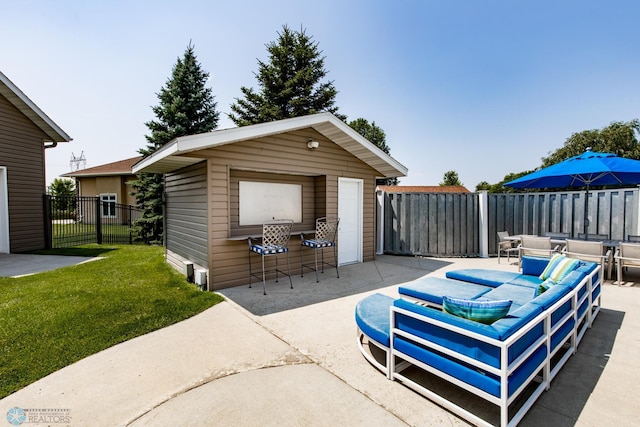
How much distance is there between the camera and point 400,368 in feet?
8.22

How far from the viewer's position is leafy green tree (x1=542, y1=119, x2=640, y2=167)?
808 inches

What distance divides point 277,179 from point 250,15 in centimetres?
456

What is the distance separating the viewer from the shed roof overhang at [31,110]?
24.9ft

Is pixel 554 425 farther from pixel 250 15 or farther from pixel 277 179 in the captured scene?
pixel 250 15

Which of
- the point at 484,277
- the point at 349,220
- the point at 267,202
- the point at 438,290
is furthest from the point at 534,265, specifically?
the point at 267,202

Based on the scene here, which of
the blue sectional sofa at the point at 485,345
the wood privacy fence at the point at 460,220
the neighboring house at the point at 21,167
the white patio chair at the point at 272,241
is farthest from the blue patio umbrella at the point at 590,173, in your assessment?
the neighboring house at the point at 21,167

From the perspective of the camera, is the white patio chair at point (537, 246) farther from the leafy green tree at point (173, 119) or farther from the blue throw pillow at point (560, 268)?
the leafy green tree at point (173, 119)

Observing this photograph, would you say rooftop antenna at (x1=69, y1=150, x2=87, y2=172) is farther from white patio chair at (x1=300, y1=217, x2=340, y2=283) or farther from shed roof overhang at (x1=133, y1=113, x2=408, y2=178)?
white patio chair at (x1=300, y1=217, x2=340, y2=283)

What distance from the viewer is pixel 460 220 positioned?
840 cm

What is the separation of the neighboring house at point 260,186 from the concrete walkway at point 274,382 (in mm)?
1865

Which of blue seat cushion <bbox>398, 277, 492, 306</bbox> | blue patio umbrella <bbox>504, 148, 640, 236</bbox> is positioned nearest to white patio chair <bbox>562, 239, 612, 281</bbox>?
blue patio umbrella <bbox>504, 148, 640, 236</bbox>

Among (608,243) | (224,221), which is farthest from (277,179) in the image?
(608,243)

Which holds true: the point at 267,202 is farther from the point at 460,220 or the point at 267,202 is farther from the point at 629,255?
the point at 629,255

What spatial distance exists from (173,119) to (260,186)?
8726 mm
